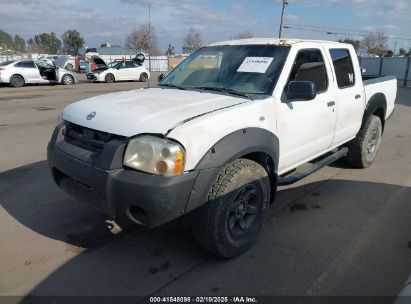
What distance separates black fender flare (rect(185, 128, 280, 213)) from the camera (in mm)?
2939

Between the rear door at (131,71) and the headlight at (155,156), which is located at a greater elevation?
the headlight at (155,156)

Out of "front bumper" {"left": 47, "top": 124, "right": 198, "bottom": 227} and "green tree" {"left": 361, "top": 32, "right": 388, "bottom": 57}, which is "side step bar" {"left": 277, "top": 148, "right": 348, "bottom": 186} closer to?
"front bumper" {"left": 47, "top": 124, "right": 198, "bottom": 227}

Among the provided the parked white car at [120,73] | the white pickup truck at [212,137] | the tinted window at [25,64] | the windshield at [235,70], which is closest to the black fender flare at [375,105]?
the white pickup truck at [212,137]

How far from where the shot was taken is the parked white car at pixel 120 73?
25.2 m

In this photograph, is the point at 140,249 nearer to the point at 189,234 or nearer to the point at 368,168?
the point at 189,234

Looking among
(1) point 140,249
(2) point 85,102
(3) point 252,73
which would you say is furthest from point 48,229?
(3) point 252,73

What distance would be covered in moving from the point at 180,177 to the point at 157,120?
50cm

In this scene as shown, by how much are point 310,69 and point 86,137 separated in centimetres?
255

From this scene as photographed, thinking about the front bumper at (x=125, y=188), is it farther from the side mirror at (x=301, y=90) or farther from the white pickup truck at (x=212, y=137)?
the side mirror at (x=301, y=90)

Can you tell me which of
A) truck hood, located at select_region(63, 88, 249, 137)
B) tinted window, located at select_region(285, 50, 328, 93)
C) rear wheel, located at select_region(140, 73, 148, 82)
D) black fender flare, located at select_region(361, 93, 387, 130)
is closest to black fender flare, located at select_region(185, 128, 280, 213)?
truck hood, located at select_region(63, 88, 249, 137)

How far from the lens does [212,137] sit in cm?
302

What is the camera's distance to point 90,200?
310 centimetres

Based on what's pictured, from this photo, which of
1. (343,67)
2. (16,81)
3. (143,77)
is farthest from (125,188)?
(143,77)

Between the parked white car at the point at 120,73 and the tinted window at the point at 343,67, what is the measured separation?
2191 centimetres
